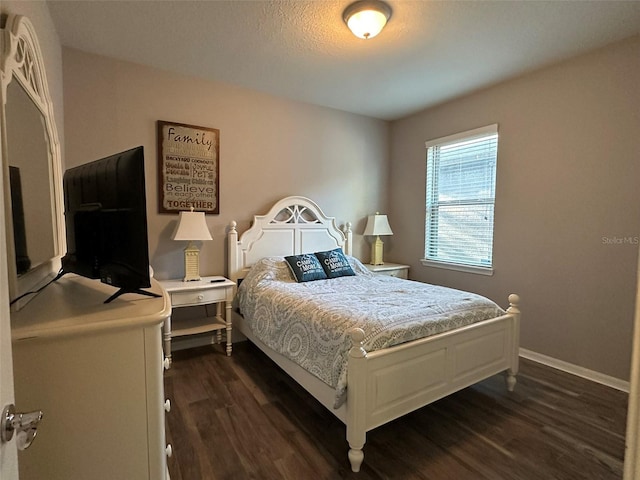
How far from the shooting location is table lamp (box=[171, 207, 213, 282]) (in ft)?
9.46

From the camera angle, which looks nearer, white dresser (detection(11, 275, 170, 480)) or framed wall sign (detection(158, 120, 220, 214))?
white dresser (detection(11, 275, 170, 480))

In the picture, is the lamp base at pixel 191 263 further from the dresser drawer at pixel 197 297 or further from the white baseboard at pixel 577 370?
the white baseboard at pixel 577 370

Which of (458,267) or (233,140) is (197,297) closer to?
(233,140)

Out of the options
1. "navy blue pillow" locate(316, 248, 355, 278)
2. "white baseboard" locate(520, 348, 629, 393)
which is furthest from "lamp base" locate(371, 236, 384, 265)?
"white baseboard" locate(520, 348, 629, 393)

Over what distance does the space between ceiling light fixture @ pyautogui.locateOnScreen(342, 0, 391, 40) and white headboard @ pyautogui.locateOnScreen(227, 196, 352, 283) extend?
1.83m

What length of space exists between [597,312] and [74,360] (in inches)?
132

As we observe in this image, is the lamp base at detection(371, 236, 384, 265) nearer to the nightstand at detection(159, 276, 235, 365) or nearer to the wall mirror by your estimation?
the nightstand at detection(159, 276, 235, 365)

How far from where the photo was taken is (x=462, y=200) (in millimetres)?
3619

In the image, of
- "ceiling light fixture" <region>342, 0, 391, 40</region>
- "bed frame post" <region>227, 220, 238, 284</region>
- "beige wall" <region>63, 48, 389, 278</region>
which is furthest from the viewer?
"bed frame post" <region>227, 220, 238, 284</region>

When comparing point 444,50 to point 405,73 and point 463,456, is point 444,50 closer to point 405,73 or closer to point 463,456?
point 405,73

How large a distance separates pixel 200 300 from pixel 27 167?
1721 millimetres

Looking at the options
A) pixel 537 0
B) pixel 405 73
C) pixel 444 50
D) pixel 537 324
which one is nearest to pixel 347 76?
pixel 405 73

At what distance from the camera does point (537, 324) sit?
2980mm

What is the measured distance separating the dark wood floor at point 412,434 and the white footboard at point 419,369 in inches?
8.0
